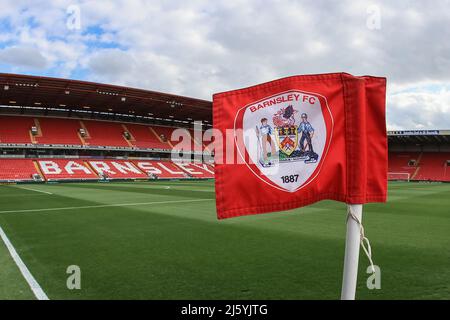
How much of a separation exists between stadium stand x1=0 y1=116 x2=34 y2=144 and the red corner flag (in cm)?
5476

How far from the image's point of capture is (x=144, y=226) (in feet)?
32.8

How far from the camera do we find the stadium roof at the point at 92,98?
43.8m

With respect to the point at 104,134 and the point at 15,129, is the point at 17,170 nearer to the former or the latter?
the point at 15,129

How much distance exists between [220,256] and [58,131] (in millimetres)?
55360

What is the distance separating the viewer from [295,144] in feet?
7.52

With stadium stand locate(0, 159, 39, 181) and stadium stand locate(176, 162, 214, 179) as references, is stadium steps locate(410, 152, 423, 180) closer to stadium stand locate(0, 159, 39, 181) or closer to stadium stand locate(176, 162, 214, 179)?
stadium stand locate(176, 162, 214, 179)

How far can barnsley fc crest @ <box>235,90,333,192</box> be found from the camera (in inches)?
89.3

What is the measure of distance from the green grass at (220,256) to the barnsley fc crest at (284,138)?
240cm

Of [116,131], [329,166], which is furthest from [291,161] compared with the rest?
[116,131]

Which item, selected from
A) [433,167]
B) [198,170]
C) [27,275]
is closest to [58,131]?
[198,170]

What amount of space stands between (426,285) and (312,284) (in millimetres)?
1408

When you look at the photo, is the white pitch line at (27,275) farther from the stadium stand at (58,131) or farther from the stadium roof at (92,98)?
the stadium stand at (58,131)
